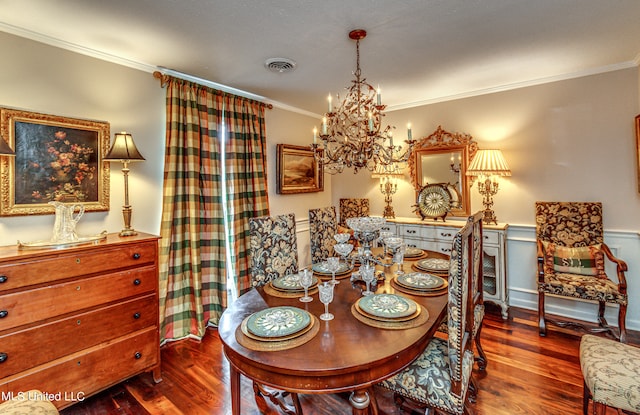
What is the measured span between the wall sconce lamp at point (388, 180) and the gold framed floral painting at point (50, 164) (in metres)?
3.03

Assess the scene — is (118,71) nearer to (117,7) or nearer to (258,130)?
(117,7)

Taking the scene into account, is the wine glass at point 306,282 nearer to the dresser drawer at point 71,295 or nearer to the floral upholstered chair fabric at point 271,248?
the floral upholstered chair fabric at point 271,248

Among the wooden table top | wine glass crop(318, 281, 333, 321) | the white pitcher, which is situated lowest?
the wooden table top

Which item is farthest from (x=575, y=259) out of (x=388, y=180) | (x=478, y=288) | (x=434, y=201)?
(x=388, y=180)

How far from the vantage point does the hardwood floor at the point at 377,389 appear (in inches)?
72.0

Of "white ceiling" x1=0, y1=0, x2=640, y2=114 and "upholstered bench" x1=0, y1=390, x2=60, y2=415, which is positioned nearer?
"upholstered bench" x1=0, y1=390, x2=60, y2=415

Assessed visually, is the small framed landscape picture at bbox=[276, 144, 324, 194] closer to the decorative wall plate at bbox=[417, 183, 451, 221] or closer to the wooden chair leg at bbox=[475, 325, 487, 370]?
the decorative wall plate at bbox=[417, 183, 451, 221]

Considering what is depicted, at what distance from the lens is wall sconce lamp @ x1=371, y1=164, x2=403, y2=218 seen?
12.9 ft

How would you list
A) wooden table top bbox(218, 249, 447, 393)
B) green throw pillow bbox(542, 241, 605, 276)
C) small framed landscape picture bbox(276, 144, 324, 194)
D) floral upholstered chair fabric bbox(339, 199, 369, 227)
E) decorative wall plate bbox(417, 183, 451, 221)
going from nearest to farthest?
wooden table top bbox(218, 249, 447, 393) → green throw pillow bbox(542, 241, 605, 276) → decorative wall plate bbox(417, 183, 451, 221) → small framed landscape picture bbox(276, 144, 324, 194) → floral upholstered chair fabric bbox(339, 199, 369, 227)

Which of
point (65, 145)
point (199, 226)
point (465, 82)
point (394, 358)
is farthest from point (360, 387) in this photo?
point (465, 82)

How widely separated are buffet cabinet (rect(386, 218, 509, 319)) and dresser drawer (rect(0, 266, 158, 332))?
2757mm

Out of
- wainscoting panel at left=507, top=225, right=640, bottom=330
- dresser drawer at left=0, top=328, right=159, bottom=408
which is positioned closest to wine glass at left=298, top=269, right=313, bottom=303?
dresser drawer at left=0, top=328, right=159, bottom=408

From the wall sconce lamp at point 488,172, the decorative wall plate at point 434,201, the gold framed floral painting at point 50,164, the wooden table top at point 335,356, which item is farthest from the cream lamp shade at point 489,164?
the gold framed floral painting at point 50,164

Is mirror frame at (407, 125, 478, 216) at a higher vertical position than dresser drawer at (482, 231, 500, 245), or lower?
higher
